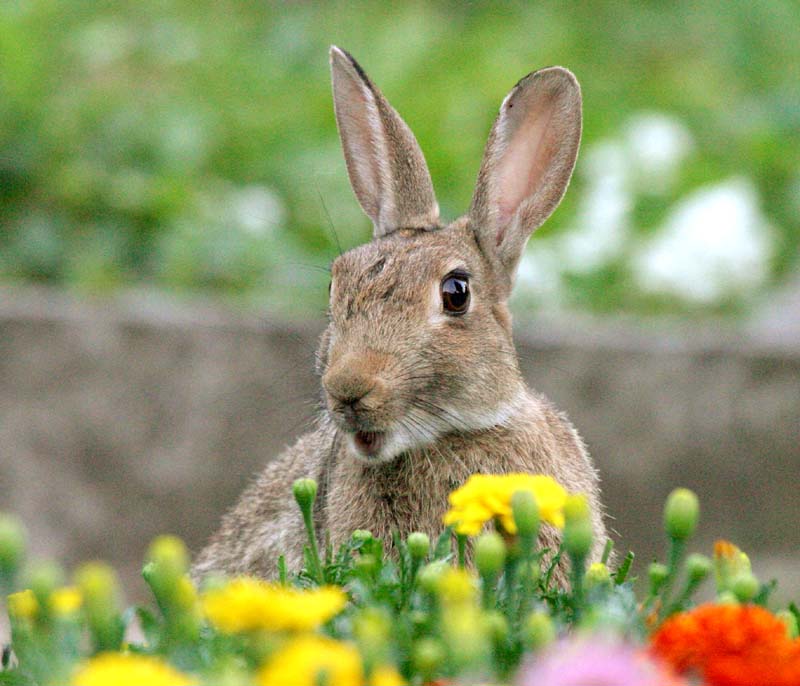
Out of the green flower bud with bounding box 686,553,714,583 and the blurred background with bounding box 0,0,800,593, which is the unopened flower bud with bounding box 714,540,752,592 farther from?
the blurred background with bounding box 0,0,800,593

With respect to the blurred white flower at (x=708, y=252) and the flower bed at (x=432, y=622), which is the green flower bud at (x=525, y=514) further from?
the blurred white flower at (x=708, y=252)

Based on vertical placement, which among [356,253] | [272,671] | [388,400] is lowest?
[272,671]

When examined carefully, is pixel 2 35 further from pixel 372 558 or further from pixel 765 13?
pixel 372 558

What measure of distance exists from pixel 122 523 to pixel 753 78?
4.65 metres

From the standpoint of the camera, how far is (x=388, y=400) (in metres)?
3.01

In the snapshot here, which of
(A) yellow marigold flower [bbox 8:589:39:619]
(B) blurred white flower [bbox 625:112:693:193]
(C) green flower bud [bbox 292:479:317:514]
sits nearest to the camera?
(A) yellow marigold flower [bbox 8:589:39:619]

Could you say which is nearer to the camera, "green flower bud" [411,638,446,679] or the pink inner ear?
"green flower bud" [411,638,446,679]

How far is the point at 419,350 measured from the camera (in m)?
3.15

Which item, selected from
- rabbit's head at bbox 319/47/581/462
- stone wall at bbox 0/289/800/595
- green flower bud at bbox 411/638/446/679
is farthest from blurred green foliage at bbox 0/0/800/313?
green flower bud at bbox 411/638/446/679

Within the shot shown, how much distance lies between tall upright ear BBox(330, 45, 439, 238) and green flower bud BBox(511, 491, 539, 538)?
168 cm

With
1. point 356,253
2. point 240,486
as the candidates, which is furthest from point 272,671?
point 240,486

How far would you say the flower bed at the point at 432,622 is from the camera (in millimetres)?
1529

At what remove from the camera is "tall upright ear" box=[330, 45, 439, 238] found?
144 inches

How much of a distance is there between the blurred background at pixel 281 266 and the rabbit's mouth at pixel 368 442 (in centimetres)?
178
